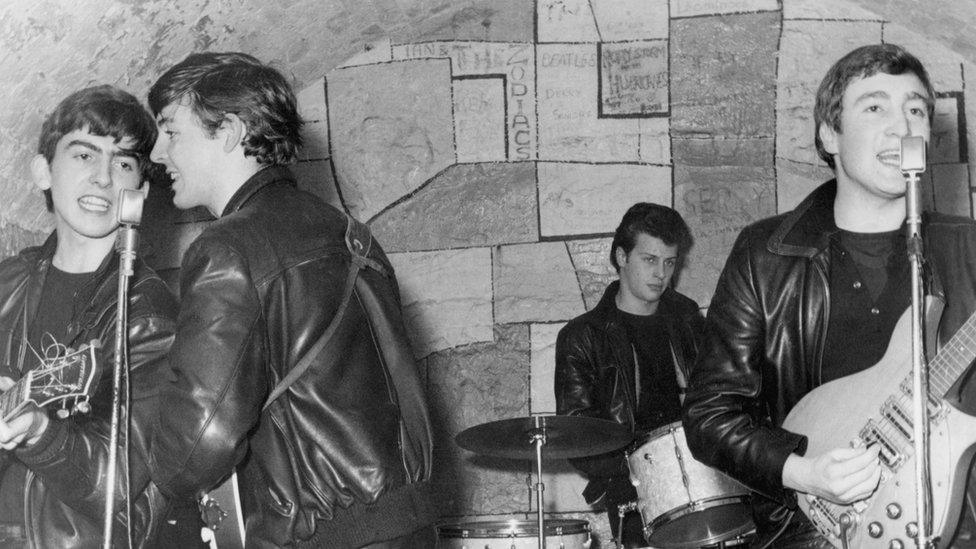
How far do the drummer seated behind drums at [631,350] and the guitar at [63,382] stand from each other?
11.2 ft

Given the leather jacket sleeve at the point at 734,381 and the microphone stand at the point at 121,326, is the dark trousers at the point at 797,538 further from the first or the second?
the microphone stand at the point at 121,326

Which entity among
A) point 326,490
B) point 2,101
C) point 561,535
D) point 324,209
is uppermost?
point 2,101

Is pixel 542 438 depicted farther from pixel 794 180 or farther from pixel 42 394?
pixel 42 394

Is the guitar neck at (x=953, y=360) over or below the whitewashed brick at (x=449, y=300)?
over

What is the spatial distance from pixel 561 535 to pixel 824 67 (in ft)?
10.4

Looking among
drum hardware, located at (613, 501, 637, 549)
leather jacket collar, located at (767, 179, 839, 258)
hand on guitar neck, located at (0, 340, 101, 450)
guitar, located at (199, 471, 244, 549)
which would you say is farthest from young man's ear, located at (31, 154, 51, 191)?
drum hardware, located at (613, 501, 637, 549)

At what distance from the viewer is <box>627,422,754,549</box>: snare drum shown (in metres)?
4.92

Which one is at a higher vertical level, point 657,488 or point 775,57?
point 775,57

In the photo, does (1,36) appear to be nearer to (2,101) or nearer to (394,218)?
(2,101)

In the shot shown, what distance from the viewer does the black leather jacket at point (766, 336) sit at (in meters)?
3.43

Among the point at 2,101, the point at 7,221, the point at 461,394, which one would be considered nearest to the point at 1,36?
the point at 2,101

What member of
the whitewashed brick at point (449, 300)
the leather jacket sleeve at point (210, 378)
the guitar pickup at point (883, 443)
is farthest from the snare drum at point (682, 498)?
the leather jacket sleeve at point (210, 378)

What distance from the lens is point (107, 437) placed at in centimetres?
359

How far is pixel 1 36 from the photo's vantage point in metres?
4.96
